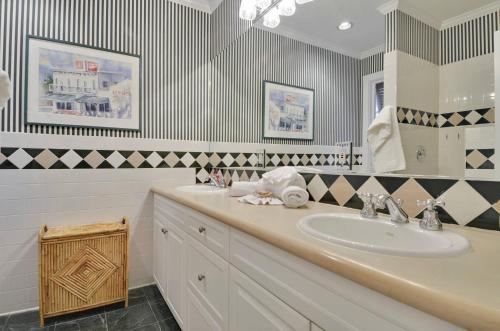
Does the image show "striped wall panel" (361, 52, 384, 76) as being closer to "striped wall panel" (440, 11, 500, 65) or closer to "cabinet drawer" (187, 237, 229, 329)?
"striped wall panel" (440, 11, 500, 65)

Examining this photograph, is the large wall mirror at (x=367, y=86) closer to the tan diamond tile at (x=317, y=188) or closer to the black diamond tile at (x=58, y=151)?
the tan diamond tile at (x=317, y=188)

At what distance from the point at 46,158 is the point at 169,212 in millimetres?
935

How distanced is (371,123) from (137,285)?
6.73ft

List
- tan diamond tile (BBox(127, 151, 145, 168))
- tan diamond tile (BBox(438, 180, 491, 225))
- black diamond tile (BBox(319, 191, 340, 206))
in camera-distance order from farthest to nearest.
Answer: tan diamond tile (BBox(127, 151, 145, 168))
black diamond tile (BBox(319, 191, 340, 206))
tan diamond tile (BBox(438, 180, 491, 225))

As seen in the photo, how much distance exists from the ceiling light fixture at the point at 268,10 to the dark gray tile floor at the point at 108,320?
→ 205 centimetres

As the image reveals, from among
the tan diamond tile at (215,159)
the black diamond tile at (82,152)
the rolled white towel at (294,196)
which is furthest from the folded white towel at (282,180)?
the black diamond tile at (82,152)

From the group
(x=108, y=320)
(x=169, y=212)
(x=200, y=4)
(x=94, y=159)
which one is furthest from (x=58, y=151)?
(x=200, y=4)

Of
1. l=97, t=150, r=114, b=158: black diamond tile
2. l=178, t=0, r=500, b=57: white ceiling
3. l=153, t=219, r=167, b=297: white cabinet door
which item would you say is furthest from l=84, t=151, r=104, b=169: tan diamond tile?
l=178, t=0, r=500, b=57: white ceiling

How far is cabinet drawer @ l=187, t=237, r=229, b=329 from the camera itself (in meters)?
0.98

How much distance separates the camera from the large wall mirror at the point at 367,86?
0.80 meters

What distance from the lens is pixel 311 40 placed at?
4.90 feet

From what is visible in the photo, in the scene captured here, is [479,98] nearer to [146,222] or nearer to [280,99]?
[280,99]

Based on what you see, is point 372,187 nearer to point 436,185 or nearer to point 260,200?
point 436,185

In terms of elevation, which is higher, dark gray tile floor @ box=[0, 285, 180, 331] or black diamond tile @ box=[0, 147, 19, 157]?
black diamond tile @ box=[0, 147, 19, 157]
